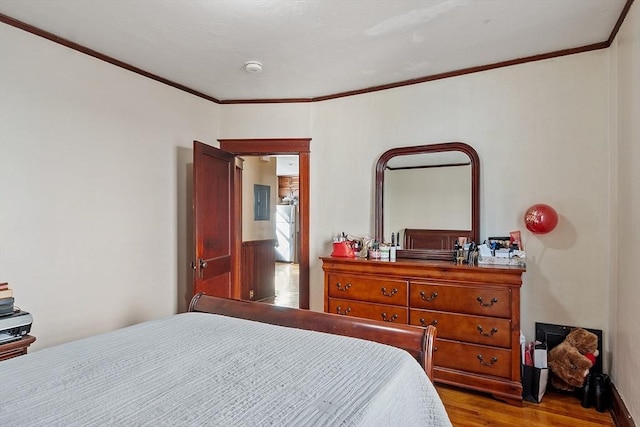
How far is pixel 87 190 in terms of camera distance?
2.73m

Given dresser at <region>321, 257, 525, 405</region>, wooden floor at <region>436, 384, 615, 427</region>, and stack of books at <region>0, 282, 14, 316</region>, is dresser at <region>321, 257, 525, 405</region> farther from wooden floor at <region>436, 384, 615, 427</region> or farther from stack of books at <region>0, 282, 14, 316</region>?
stack of books at <region>0, 282, 14, 316</region>

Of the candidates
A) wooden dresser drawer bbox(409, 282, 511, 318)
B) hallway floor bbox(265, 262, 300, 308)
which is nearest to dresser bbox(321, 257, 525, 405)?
wooden dresser drawer bbox(409, 282, 511, 318)

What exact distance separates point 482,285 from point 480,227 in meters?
0.59

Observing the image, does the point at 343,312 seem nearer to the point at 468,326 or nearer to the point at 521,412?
the point at 468,326

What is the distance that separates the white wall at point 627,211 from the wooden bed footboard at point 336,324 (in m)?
1.39

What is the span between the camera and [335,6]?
214 cm

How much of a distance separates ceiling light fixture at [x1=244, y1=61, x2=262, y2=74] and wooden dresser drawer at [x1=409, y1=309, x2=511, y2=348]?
7.56ft

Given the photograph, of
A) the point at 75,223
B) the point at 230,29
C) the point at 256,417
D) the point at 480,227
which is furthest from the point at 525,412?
the point at 75,223

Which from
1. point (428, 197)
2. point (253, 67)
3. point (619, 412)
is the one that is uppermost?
point (253, 67)

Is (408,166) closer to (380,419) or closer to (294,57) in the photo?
(294,57)

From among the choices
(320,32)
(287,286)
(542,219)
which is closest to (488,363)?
(542,219)

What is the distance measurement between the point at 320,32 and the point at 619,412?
120 inches

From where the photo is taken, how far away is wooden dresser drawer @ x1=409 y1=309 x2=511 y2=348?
2.56 meters

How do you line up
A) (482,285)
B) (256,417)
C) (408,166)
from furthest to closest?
(408,166) < (482,285) < (256,417)
